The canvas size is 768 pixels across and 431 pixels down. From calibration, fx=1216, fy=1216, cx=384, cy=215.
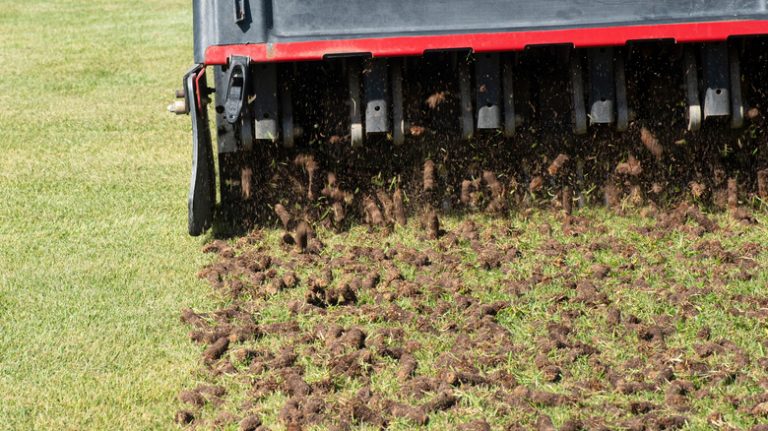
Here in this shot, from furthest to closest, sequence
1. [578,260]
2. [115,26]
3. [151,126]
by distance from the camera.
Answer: [115,26] → [151,126] → [578,260]

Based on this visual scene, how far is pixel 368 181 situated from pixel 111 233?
56.1 inches

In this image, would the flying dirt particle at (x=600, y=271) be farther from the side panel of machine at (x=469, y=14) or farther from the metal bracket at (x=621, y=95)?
the side panel of machine at (x=469, y=14)

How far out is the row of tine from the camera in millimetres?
6199

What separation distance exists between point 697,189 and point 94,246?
10.5 ft

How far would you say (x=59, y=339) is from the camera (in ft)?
16.6

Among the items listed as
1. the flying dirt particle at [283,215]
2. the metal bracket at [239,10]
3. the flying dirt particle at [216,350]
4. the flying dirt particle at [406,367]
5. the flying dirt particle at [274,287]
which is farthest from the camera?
the flying dirt particle at [283,215]

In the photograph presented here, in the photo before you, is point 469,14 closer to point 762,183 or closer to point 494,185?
point 494,185

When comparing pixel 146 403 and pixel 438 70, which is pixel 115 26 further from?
pixel 146 403

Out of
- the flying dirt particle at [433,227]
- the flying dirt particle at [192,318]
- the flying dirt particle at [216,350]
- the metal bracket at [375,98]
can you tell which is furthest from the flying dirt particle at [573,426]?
the metal bracket at [375,98]

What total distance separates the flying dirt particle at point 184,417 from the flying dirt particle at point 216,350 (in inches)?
18.7

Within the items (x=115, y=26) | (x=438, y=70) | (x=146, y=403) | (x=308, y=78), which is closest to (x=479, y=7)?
(x=438, y=70)

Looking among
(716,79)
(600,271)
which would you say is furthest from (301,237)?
(716,79)

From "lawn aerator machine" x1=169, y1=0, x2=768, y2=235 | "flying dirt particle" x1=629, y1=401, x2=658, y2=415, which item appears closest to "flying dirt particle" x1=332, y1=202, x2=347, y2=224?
"lawn aerator machine" x1=169, y1=0, x2=768, y2=235

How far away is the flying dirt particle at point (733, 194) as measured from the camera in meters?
6.46
